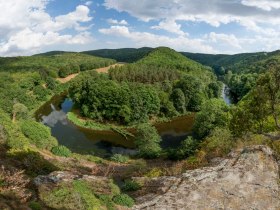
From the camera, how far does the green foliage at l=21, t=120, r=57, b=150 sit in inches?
1982

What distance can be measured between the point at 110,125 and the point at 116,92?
10097 mm

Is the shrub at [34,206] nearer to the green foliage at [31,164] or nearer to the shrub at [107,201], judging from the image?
the shrub at [107,201]

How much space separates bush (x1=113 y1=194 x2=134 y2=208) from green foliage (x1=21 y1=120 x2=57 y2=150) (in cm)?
3092

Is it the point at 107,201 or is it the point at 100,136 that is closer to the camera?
the point at 107,201

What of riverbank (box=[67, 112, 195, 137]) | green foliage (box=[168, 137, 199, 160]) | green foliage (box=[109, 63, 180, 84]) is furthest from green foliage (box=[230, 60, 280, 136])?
green foliage (box=[109, 63, 180, 84])

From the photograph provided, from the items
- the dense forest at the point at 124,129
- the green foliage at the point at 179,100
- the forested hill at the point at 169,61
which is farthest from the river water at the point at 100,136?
the forested hill at the point at 169,61

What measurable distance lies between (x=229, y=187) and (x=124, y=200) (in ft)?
22.6

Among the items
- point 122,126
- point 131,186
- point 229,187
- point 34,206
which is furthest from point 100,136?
point 34,206

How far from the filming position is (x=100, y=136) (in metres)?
75.5

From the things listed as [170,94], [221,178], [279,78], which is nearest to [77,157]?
[221,178]

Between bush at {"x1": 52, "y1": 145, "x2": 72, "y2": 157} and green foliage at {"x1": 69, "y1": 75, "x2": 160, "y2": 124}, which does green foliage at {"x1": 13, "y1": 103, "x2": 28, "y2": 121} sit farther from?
bush at {"x1": 52, "y1": 145, "x2": 72, "y2": 157}

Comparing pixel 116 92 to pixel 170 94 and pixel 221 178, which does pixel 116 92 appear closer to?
pixel 170 94

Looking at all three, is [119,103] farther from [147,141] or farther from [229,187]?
[229,187]

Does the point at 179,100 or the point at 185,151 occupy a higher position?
the point at 179,100
